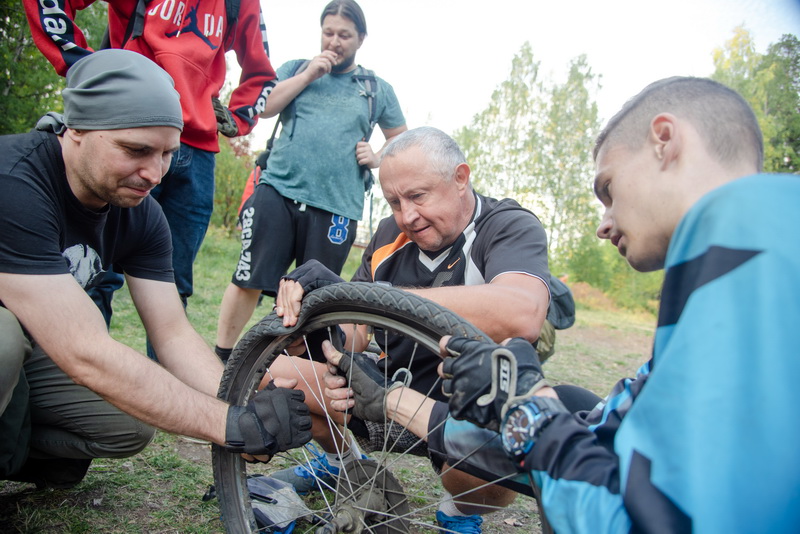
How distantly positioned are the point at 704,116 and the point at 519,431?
0.74 m

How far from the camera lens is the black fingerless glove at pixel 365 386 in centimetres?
181

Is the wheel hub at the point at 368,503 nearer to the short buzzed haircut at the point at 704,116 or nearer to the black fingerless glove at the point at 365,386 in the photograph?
the black fingerless glove at the point at 365,386

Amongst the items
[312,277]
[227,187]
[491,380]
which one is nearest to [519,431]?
[491,380]

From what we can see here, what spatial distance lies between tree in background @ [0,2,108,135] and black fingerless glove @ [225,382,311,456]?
11.5 meters

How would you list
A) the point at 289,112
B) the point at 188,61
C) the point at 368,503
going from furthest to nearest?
the point at 289,112 < the point at 188,61 < the point at 368,503

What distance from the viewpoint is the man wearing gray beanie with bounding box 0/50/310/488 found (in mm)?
1789

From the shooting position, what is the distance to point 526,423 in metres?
1.14

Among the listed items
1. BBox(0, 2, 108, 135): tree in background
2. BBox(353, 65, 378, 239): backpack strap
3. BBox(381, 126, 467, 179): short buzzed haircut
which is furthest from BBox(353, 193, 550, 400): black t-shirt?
BBox(0, 2, 108, 135): tree in background

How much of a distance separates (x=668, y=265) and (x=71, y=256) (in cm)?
197

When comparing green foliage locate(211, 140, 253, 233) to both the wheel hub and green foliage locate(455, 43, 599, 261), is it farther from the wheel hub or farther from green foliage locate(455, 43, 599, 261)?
the wheel hub

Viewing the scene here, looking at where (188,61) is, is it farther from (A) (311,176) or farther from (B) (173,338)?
(B) (173,338)

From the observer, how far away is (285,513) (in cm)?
210

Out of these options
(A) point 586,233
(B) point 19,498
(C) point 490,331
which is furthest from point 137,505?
(A) point 586,233

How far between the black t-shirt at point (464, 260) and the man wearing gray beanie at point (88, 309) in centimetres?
49
